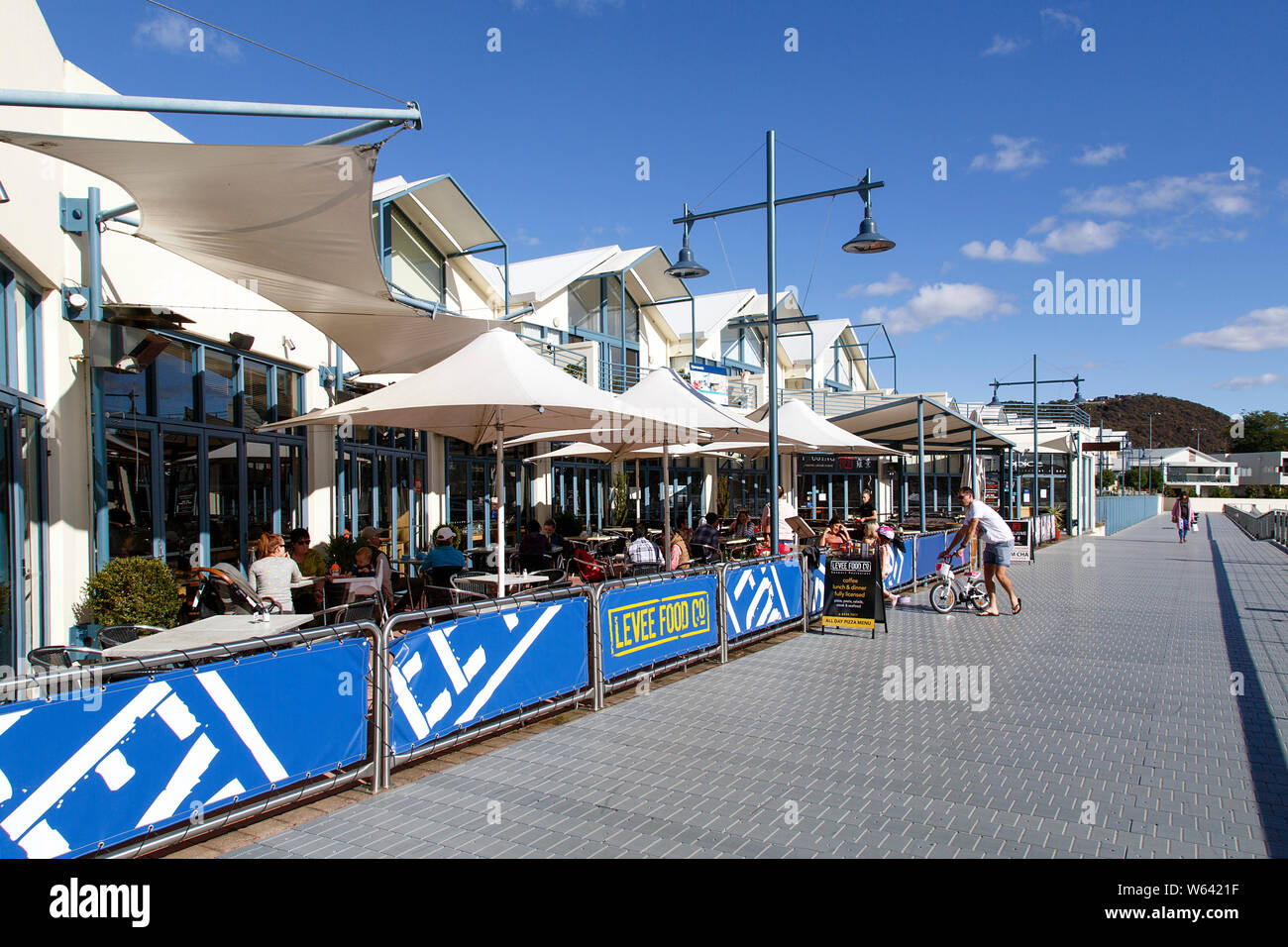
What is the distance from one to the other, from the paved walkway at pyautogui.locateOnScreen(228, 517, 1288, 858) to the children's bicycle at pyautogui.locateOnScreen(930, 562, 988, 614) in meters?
2.61

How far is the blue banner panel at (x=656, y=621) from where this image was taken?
6734 millimetres

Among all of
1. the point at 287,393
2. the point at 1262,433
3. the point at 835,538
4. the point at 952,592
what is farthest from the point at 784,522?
the point at 1262,433

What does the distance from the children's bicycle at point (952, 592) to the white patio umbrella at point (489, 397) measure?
213 inches

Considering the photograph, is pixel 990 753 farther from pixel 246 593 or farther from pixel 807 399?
pixel 807 399

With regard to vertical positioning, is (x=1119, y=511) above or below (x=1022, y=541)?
below

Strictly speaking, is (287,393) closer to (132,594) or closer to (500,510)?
(132,594)

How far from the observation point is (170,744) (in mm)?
3730

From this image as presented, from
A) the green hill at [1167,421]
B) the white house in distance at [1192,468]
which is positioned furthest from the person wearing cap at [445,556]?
the green hill at [1167,421]

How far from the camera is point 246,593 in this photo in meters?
7.18

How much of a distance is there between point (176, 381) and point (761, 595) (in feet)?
23.2

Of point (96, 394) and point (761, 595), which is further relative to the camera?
point (761, 595)
